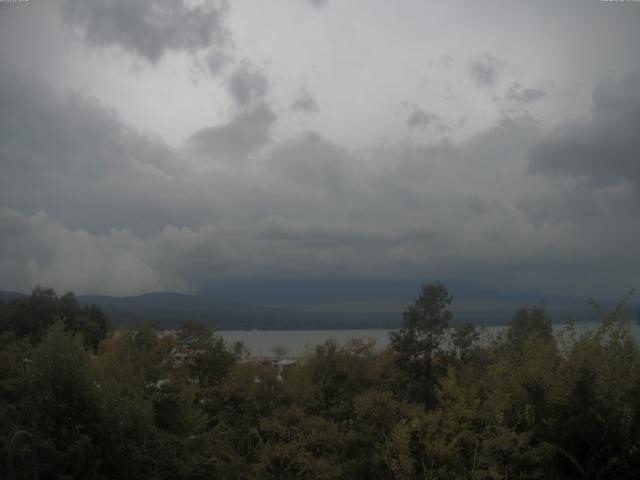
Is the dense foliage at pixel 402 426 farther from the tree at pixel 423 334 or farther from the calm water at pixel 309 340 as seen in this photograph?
the tree at pixel 423 334

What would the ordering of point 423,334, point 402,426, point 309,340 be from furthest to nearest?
point 309,340, point 423,334, point 402,426

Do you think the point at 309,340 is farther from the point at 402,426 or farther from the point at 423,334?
the point at 402,426

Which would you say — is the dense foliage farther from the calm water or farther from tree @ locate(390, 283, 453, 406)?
tree @ locate(390, 283, 453, 406)

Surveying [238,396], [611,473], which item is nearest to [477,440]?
[611,473]

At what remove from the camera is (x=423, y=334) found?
36.1m

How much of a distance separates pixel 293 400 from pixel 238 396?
4359 millimetres

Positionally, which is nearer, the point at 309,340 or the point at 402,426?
the point at 402,426

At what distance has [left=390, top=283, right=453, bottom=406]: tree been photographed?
35500 mm

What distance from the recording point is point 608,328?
13414 mm

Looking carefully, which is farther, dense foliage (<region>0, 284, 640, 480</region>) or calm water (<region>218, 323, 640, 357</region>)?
calm water (<region>218, 323, 640, 357</region>)

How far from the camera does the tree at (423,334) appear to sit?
116ft

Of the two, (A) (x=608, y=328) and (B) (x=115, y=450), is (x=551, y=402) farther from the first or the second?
(B) (x=115, y=450)

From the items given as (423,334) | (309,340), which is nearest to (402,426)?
(423,334)

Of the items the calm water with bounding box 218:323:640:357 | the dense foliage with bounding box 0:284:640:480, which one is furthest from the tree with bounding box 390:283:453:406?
the dense foliage with bounding box 0:284:640:480
